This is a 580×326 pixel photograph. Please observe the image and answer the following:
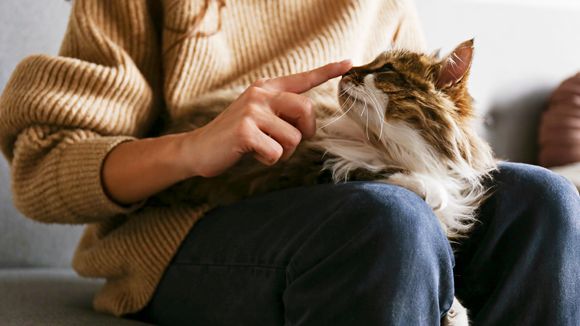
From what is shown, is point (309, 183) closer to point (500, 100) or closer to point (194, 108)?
point (194, 108)

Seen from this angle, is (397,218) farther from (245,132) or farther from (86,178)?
(86,178)

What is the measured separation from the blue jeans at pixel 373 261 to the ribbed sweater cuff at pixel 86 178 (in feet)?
0.47

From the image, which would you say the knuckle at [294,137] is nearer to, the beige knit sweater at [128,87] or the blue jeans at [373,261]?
the blue jeans at [373,261]

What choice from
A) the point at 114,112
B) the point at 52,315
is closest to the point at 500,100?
the point at 114,112

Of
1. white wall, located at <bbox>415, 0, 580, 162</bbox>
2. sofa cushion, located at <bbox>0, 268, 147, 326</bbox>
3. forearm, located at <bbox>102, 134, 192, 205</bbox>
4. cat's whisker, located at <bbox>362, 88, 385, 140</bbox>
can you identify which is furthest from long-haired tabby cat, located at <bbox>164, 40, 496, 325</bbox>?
white wall, located at <bbox>415, 0, 580, 162</bbox>

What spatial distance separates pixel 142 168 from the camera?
1.01 m

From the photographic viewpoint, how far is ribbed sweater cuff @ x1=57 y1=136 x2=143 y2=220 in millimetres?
1045

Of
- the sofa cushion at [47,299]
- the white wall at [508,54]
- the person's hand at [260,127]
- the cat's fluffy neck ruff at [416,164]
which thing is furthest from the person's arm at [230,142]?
the white wall at [508,54]

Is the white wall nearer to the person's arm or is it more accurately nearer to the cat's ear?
the cat's ear

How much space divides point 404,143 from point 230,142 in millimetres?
270

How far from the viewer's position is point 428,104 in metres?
1.00

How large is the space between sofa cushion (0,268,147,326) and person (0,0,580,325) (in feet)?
0.19

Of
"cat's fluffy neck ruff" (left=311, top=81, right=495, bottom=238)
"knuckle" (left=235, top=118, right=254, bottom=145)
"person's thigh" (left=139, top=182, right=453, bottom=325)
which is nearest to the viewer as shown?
"person's thigh" (left=139, top=182, right=453, bottom=325)

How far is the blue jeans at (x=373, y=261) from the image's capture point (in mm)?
762
